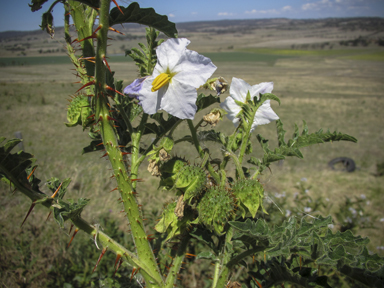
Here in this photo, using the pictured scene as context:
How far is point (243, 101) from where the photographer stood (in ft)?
4.50

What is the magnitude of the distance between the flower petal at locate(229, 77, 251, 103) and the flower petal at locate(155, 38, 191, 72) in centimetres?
40

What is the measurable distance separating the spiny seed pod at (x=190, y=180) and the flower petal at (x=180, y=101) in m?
0.24

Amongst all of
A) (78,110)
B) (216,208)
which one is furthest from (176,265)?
(78,110)

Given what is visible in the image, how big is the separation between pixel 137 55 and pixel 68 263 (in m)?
2.71

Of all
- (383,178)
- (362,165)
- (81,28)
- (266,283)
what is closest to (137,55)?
(81,28)

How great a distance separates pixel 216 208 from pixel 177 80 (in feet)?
1.79

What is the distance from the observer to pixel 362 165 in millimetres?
8586

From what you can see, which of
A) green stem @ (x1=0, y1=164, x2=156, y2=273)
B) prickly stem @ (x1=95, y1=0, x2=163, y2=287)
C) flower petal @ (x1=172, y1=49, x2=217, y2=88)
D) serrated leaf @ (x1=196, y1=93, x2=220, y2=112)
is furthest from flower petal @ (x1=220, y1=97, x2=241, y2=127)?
green stem @ (x1=0, y1=164, x2=156, y2=273)

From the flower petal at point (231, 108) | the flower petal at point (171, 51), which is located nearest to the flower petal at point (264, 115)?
the flower petal at point (231, 108)

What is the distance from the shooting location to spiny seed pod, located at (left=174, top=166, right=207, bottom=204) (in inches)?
42.1

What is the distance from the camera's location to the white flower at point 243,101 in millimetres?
1336

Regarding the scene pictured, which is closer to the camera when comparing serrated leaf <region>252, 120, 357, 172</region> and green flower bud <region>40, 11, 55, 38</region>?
green flower bud <region>40, 11, 55, 38</region>

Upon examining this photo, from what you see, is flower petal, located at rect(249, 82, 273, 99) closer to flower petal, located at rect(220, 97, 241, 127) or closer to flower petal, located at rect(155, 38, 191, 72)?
flower petal, located at rect(220, 97, 241, 127)

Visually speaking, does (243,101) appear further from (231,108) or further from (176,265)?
(176,265)
